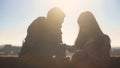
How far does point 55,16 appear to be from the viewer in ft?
21.6

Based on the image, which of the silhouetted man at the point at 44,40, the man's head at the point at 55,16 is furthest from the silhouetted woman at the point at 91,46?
the man's head at the point at 55,16

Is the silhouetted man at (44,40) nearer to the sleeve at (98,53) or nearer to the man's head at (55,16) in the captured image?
the man's head at (55,16)

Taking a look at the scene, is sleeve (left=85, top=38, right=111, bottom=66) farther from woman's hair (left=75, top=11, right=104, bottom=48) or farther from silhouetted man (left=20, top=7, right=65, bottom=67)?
silhouetted man (left=20, top=7, right=65, bottom=67)

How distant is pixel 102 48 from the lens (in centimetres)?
562

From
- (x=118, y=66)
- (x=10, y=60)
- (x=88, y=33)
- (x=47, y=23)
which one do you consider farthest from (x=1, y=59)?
(x=118, y=66)

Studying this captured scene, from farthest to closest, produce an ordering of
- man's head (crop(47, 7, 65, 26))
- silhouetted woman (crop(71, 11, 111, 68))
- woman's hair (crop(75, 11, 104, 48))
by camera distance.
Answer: man's head (crop(47, 7, 65, 26)) < woman's hair (crop(75, 11, 104, 48)) < silhouetted woman (crop(71, 11, 111, 68))

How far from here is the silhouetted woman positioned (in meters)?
5.41

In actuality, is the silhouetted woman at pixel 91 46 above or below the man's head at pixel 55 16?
below

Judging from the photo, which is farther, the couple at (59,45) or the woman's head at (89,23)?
the woman's head at (89,23)

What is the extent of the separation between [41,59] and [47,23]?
101 centimetres

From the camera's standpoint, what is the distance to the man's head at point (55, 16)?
21.4 ft

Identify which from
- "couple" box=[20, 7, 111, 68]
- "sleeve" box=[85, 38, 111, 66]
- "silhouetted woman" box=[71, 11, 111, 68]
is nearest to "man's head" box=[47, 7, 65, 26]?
"couple" box=[20, 7, 111, 68]

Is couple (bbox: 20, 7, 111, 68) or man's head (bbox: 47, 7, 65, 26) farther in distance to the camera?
man's head (bbox: 47, 7, 65, 26)

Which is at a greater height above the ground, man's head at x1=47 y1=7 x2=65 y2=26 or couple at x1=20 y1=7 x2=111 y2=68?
man's head at x1=47 y1=7 x2=65 y2=26
